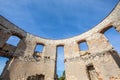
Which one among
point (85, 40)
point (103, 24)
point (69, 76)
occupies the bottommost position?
point (69, 76)

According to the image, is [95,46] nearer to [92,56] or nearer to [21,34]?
[92,56]

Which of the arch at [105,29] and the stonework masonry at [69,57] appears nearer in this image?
the stonework masonry at [69,57]

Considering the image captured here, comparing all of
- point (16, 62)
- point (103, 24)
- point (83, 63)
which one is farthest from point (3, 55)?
point (103, 24)

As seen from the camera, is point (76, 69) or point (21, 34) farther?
point (21, 34)

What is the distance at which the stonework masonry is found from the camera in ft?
33.0

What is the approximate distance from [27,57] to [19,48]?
4.21 feet

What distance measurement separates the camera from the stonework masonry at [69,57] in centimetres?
1007

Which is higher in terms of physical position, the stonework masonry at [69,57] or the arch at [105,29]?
the arch at [105,29]

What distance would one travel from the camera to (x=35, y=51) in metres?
13.1

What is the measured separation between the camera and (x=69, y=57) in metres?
12.7

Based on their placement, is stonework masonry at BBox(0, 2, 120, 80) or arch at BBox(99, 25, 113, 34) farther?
arch at BBox(99, 25, 113, 34)

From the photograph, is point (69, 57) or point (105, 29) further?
point (69, 57)

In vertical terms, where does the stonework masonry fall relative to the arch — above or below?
below

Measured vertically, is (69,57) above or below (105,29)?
below
